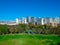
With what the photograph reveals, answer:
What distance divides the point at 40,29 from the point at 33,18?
14.8 feet

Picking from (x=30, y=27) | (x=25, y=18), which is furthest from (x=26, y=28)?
(x=25, y=18)

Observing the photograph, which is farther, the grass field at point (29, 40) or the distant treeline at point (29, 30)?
the distant treeline at point (29, 30)

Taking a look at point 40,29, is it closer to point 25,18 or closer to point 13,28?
point 13,28

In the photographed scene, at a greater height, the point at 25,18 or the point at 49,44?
the point at 25,18

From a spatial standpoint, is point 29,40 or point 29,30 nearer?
point 29,40

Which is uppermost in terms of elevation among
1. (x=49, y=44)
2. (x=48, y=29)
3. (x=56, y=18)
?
(x=56, y=18)

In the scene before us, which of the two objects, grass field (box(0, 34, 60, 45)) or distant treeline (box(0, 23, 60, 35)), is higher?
distant treeline (box(0, 23, 60, 35))

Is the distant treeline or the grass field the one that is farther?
the distant treeline

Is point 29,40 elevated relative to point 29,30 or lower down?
lower down

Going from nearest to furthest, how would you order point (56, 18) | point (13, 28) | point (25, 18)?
point (13, 28), point (56, 18), point (25, 18)

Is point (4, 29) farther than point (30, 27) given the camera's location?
No

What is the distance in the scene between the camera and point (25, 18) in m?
14.7

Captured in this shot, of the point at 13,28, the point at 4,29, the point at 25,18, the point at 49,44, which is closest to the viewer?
the point at 49,44

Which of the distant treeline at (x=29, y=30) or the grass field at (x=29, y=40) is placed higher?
the distant treeline at (x=29, y=30)
